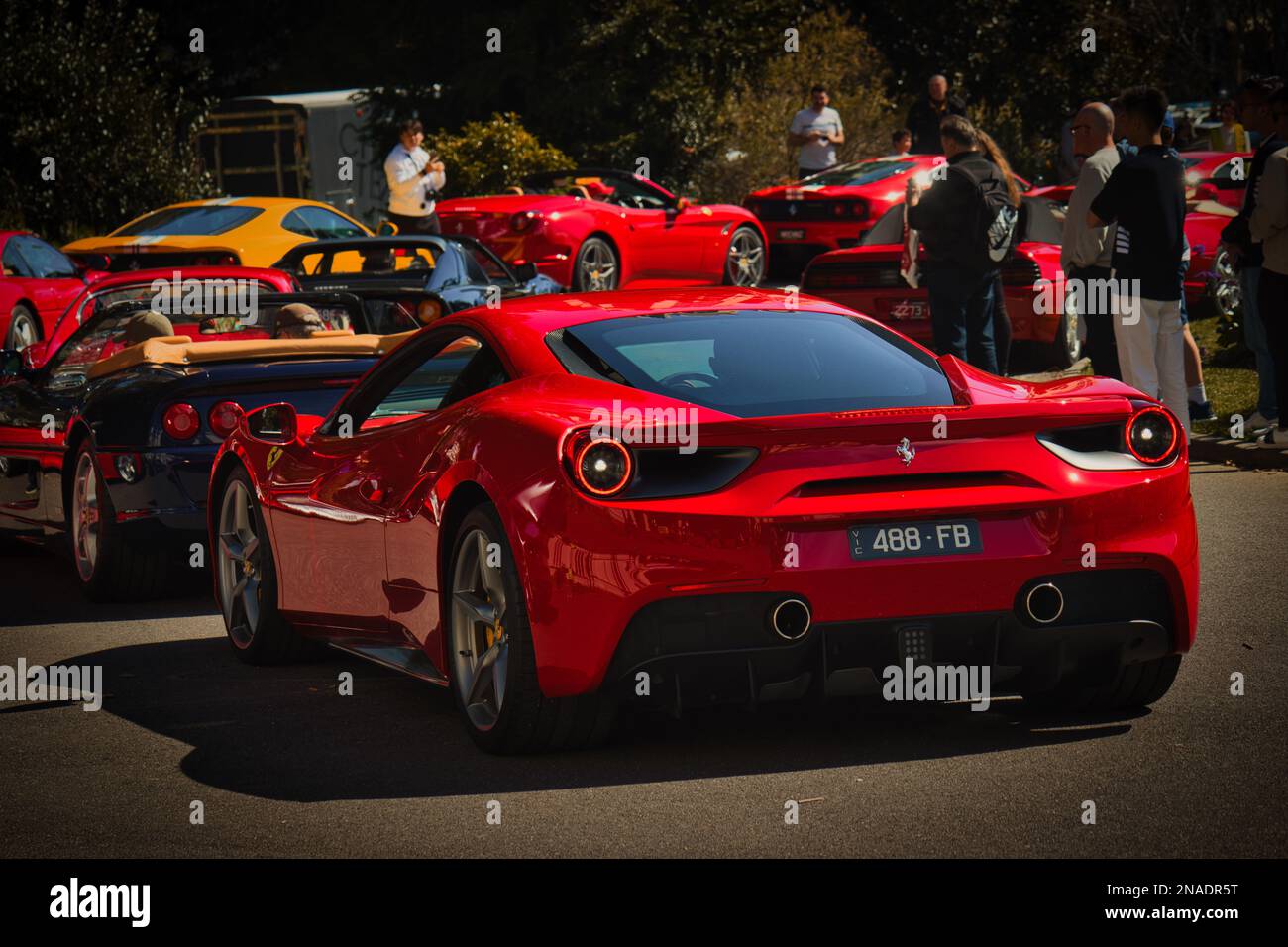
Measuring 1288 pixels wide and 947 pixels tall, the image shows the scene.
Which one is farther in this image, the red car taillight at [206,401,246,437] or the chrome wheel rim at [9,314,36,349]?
the chrome wheel rim at [9,314,36,349]

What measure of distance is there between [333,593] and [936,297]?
22.0 feet

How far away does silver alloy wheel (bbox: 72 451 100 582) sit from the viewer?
385 inches

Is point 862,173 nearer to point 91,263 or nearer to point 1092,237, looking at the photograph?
point 91,263

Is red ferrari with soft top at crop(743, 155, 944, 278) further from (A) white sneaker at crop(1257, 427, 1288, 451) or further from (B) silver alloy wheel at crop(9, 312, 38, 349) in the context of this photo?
(A) white sneaker at crop(1257, 427, 1288, 451)

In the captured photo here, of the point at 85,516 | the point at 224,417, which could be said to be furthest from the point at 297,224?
the point at 224,417

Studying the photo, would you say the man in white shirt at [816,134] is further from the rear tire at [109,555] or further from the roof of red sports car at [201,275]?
the rear tire at [109,555]

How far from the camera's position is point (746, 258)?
24.1 meters

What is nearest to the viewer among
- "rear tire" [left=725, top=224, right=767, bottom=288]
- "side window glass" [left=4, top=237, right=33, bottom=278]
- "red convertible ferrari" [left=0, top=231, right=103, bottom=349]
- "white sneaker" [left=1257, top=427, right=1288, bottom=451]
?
"white sneaker" [left=1257, top=427, right=1288, bottom=451]

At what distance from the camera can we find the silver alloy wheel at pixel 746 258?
23875 mm

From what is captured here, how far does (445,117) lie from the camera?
114 ft

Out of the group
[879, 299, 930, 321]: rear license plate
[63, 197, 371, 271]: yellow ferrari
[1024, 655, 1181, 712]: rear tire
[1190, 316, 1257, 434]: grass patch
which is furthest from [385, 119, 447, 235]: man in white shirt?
[1024, 655, 1181, 712]: rear tire

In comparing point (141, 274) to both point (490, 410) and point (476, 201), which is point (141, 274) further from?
point (476, 201)

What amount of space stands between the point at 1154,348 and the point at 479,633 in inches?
260
